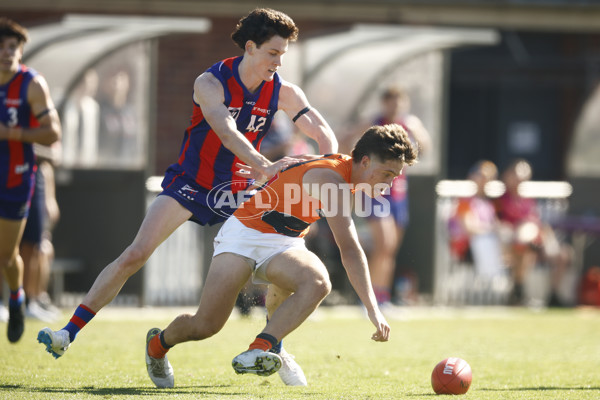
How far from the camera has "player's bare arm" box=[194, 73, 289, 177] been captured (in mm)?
5777

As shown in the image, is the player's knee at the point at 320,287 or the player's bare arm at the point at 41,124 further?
the player's bare arm at the point at 41,124

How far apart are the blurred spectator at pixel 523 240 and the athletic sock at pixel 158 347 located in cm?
818

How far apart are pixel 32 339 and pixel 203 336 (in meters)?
2.91

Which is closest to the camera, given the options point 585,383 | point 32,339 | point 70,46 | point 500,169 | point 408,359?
point 585,383

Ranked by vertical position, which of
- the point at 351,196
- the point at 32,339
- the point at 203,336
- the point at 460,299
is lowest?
the point at 460,299

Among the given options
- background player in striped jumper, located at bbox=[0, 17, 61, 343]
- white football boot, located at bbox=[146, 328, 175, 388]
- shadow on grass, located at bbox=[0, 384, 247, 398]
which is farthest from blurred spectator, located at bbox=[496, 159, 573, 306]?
shadow on grass, located at bbox=[0, 384, 247, 398]

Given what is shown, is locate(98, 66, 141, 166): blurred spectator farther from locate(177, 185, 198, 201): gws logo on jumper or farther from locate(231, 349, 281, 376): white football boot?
locate(231, 349, 281, 376): white football boot

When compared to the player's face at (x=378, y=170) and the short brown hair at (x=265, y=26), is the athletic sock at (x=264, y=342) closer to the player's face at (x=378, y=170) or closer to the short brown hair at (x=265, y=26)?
the player's face at (x=378, y=170)

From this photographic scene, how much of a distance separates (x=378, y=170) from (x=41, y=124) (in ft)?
9.94

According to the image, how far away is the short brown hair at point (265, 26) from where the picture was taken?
238 inches

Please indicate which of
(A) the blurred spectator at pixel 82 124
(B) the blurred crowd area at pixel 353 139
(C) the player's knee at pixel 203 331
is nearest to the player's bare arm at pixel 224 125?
(C) the player's knee at pixel 203 331

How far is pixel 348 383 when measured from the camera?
6277 mm

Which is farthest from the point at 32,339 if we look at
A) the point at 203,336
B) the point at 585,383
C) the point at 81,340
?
the point at 585,383

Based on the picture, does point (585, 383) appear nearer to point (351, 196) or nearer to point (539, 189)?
point (351, 196)
